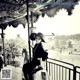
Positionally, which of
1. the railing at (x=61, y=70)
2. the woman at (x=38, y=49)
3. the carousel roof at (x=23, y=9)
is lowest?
the railing at (x=61, y=70)

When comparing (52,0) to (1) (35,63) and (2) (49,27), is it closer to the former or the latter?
(2) (49,27)

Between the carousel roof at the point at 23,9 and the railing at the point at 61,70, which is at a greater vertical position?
the carousel roof at the point at 23,9

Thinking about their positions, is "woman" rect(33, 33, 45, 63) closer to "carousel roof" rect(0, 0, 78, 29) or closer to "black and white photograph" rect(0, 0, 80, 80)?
"black and white photograph" rect(0, 0, 80, 80)

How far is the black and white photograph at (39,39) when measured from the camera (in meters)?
1.89

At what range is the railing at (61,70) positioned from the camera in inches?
75.0

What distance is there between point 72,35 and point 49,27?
0.72ft

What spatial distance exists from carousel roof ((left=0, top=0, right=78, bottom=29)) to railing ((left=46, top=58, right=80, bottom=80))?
0.43 m

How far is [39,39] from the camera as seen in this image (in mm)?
1918

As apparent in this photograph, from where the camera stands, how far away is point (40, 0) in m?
1.89

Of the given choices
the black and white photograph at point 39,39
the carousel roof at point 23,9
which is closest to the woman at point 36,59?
the black and white photograph at point 39,39

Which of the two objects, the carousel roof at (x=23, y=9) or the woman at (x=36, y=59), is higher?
the carousel roof at (x=23, y=9)

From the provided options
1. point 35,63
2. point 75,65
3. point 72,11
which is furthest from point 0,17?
point 75,65

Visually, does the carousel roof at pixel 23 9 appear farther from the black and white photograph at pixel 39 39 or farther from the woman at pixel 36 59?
the woman at pixel 36 59

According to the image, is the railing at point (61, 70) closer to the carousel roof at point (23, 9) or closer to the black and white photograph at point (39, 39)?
the black and white photograph at point (39, 39)
